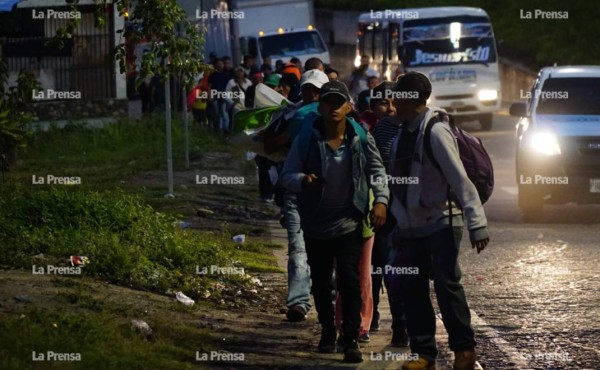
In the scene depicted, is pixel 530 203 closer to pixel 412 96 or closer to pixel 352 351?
pixel 352 351

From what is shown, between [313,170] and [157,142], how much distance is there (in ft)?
65.2

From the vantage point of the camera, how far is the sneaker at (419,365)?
927 centimetres

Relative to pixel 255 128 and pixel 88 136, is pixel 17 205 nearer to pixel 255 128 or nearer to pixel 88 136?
pixel 255 128

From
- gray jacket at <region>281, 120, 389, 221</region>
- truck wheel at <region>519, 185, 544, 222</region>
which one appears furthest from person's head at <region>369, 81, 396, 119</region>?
truck wheel at <region>519, 185, 544, 222</region>

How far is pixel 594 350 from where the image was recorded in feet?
33.3

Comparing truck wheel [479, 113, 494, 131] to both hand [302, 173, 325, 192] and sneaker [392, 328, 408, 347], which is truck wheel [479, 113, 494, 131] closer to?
sneaker [392, 328, 408, 347]

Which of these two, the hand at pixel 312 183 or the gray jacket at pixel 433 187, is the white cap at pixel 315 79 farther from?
the gray jacket at pixel 433 187

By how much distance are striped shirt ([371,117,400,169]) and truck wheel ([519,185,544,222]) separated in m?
8.37

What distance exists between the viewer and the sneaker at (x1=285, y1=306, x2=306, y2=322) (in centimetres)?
1130

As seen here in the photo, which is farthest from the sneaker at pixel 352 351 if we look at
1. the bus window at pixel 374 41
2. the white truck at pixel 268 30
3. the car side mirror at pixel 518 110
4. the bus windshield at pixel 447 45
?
the white truck at pixel 268 30

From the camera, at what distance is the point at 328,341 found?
10047 mm

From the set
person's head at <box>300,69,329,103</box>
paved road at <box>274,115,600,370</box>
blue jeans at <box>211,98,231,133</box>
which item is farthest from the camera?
blue jeans at <box>211,98,231,133</box>

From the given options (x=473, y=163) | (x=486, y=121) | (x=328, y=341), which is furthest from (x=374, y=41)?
(x=473, y=163)

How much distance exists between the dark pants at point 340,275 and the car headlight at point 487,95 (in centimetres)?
2589
